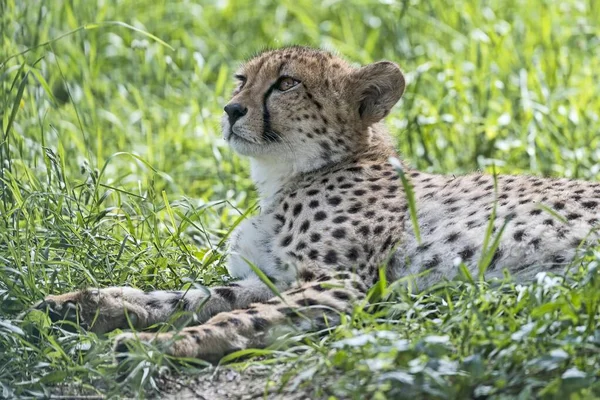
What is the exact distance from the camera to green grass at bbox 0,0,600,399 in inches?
110

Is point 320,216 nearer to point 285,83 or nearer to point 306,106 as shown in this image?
point 306,106

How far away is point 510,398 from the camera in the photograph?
2615 millimetres

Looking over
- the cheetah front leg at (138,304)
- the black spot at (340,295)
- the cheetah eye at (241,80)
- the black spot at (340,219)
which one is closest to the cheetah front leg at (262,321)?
the black spot at (340,295)

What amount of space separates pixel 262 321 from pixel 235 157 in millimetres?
2270

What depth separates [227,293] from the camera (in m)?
3.66

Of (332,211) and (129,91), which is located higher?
(129,91)

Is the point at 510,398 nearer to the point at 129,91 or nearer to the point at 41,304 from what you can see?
the point at 41,304

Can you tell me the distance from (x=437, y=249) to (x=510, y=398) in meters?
1.06

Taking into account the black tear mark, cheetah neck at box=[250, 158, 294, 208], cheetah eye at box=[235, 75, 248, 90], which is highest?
cheetah eye at box=[235, 75, 248, 90]

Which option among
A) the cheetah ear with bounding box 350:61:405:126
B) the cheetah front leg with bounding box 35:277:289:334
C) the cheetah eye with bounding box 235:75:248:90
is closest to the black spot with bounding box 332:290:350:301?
the cheetah front leg with bounding box 35:277:289:334

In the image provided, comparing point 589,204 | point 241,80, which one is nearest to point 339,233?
point 589,204

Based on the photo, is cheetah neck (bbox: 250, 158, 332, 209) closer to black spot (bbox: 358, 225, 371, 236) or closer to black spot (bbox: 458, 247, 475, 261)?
black spot (bbox: 358, 225, 371, 236)

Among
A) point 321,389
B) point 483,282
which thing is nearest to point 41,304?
point 321,389

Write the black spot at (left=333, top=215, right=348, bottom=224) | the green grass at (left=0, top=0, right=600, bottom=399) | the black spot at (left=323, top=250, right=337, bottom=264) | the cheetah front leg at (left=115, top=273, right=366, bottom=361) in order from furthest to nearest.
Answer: the black spot at (left=333, top=215, right=348, bottom=224), the black spot at (left=323, top=250, right=337, bottom=264), the cheetah front leg at (left=115, top=273, right=366, bottom=361), the green grass at (left=0, top=0, right=600, bottom=399)
